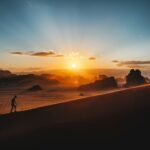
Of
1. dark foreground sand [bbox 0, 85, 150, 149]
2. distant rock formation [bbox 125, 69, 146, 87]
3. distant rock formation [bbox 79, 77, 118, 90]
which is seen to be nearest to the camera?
dark foreground sand [bbox 0, 85, 150, 149]

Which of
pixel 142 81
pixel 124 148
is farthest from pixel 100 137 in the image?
pixel 142 81

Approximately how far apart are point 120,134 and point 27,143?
308 cm

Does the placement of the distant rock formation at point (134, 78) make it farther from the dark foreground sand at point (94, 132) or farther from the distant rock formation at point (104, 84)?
the dark foreground sand at point (94, 132)

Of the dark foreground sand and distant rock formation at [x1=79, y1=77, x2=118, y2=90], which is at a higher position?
distant rock formation at [x1=79, y1=77, x2=118, y2=90]

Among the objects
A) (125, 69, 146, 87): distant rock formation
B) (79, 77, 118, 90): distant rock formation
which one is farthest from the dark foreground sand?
(79, 77, 118, 90): distant rock formation

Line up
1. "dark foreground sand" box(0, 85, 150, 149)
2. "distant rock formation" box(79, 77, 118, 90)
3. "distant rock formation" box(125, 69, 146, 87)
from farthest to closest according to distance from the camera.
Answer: "distant rock formation" box(79, 77, 118, 90), "distant rock formation" box(125, 69, 146, 87), "dark foreground sand" box(0, 85, 150, 149)

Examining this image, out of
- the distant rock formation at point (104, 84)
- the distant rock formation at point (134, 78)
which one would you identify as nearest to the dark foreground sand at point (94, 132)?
the distant rock formation at point (134, 78)

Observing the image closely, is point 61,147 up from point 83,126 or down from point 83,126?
down

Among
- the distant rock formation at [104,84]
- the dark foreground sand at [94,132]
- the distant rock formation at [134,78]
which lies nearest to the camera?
the dark foreground sand at [94,132]

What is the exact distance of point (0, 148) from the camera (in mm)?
7879

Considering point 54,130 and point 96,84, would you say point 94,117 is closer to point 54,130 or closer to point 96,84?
point 54,130

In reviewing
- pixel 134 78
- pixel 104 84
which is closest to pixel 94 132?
pixel 134 78

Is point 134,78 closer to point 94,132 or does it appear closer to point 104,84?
point 104,84

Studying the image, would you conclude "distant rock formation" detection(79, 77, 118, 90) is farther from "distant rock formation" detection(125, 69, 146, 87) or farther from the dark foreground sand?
the dark foreground sand
